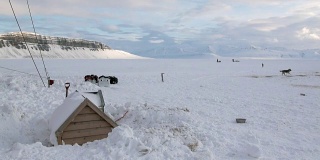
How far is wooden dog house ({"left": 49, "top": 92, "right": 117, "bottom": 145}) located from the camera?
907 cm

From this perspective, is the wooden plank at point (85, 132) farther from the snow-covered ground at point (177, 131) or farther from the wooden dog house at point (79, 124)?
the snow-covered ground at point (177, 131)

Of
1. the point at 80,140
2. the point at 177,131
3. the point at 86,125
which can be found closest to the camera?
the point at 80,140

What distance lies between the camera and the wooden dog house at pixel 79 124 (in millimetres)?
9070

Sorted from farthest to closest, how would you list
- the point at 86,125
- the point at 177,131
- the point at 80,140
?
the point at 177,131
the point at 86,125
the point at 80,140

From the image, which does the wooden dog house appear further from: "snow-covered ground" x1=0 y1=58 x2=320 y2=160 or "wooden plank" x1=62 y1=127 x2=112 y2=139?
"snow-covered ground" x1=0 y1=58 x2=320 y2=160

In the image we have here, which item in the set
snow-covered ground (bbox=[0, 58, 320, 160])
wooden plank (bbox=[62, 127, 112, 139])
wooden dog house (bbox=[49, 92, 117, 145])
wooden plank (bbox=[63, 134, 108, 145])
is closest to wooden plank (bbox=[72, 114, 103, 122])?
wooden dog house (bbox=[49, 92, 117, 145])

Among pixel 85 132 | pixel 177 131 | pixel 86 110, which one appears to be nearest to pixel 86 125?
pixel 85 132

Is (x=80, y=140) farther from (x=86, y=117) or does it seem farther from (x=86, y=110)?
(x=86, y=110)

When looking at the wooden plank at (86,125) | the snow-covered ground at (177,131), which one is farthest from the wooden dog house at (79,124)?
the snow-covered ground at (177,131)

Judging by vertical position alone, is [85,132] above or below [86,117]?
below

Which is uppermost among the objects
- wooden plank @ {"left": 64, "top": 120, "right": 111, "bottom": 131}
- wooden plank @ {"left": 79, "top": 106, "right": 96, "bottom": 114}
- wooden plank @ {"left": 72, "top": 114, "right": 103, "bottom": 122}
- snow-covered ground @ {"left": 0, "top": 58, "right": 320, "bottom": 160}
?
wooden plank @ {"left": 79, "top": 106, "right": 96, "bottom": 114}

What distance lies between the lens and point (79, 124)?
934 cm

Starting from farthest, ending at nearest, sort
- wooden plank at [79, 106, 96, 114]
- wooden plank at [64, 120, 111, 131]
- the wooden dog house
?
wooden plank at [79, 106, 96, 114]
wooden plank at [64, 120, 111, 131]
the wooden dog house

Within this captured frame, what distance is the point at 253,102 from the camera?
1912 centimetres
